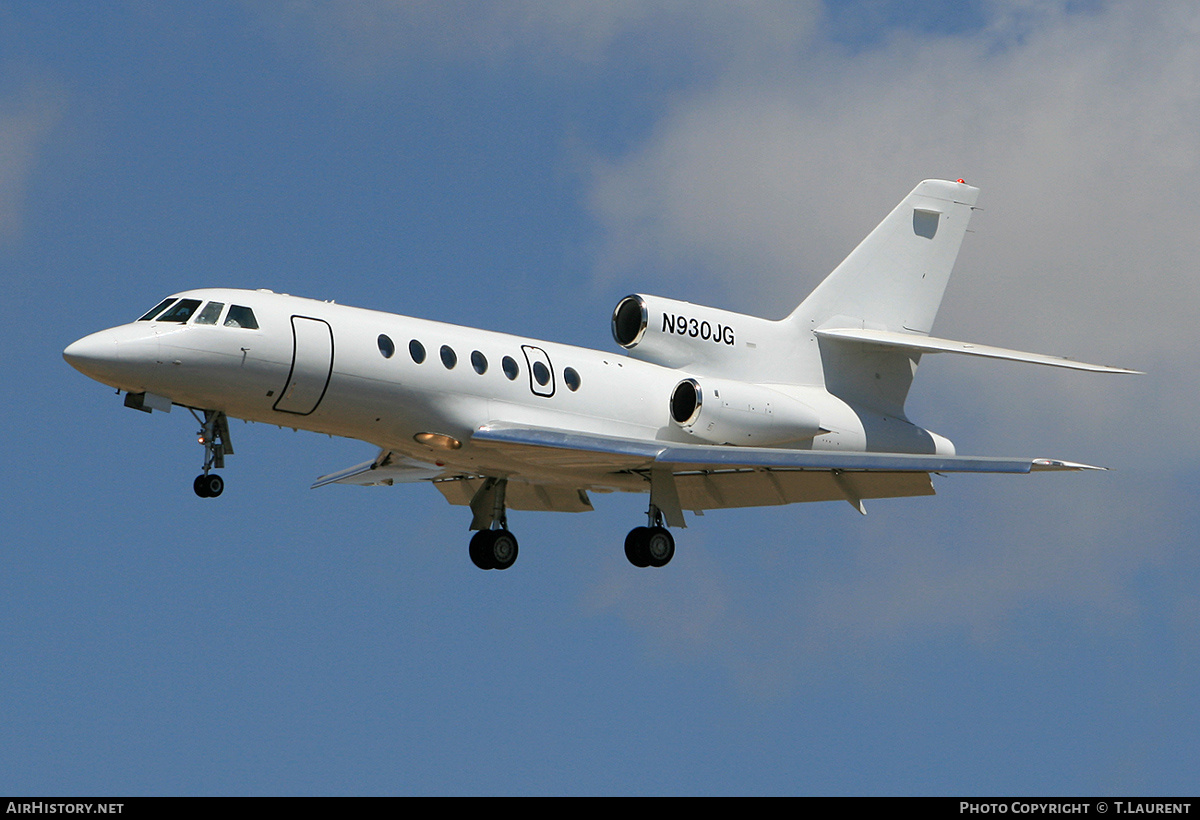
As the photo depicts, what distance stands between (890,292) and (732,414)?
16.5 feet

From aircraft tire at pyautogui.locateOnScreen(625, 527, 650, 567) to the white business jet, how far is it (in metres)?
0.04

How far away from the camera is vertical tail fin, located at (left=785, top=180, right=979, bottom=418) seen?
27484mm

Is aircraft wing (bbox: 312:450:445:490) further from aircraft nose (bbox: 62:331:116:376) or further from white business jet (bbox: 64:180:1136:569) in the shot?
aircraft nose (bbox: 62:331:116:376)

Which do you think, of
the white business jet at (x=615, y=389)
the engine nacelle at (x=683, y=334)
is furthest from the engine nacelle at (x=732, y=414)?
the engine nacelle at (x=683, y=334)

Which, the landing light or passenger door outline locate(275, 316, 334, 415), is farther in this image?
the landing light

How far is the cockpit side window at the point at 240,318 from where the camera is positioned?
21.8 meters

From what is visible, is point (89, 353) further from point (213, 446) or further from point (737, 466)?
point (737, 466)

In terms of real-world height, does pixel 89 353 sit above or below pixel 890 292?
below

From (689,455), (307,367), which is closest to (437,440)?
(307,367)

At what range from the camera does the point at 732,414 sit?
82.4ft

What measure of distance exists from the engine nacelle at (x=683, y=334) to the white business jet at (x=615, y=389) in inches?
1.3

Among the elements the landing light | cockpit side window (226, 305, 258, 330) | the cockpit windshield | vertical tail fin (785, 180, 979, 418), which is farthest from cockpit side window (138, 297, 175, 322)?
vertical tail fin (785, 180, 979, 418)

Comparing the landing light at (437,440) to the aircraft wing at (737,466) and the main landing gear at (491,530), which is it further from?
the main landing gear at (491,530)
